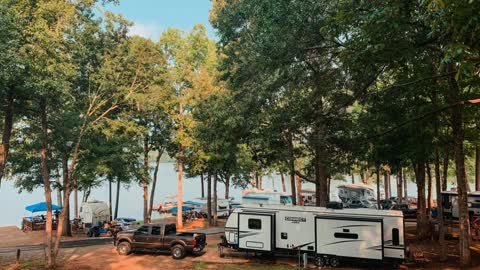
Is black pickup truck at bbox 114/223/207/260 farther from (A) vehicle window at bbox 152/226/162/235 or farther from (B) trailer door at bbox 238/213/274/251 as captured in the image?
(B) trailer door at bbox 238/213/274/251

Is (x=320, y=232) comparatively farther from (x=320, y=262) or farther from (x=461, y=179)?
(x=461, y=179)

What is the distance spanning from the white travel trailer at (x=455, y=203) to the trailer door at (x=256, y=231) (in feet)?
59.6

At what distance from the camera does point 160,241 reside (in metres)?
20.3

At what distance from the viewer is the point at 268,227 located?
18906 mm

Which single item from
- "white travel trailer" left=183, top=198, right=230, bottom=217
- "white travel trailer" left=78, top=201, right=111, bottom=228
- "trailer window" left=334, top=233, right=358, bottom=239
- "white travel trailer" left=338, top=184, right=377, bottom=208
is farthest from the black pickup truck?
"white travel trailer" left=338, top=184, right=377, bottom=208

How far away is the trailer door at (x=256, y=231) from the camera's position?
62.0 ft

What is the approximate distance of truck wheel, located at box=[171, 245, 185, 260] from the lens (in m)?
19.6

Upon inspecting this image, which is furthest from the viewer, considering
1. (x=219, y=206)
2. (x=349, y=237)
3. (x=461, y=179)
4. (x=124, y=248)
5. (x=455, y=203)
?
(x=219, y=206)

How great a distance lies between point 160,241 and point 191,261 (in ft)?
7.91

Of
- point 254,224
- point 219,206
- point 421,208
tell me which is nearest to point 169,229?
point 254,224

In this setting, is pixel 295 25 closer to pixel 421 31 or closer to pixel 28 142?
pixel 421 31

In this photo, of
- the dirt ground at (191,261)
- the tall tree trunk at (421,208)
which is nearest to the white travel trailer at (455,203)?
the tall tree trunk at (421,208)

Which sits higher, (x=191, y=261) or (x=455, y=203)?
(x=455, y=203)

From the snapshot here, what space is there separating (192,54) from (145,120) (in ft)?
24.0
